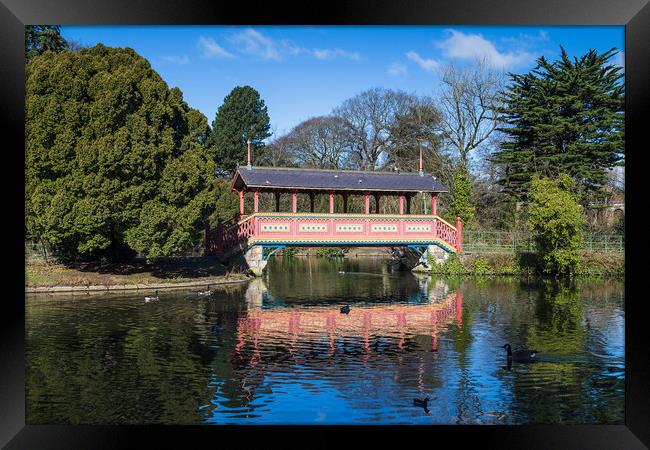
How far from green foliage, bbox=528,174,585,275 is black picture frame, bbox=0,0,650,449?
1988 centimetres

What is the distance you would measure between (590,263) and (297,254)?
883 inches

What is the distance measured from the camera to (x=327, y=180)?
93.3 ft

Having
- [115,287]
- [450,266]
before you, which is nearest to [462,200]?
[450,266]

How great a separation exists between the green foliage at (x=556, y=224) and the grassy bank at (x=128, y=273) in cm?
1274

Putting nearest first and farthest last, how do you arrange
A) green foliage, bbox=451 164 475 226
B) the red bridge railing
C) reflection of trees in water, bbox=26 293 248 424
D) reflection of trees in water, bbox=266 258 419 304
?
reflection of trees in water, bbox=26 293 248 424 → reflection of trees in water, bbox=266 258 419 304 → the red bridge railing → green foliage, bbox=451 164 475 226

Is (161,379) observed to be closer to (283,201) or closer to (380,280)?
(380,280)

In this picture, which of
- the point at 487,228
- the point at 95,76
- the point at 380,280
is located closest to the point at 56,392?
the point at 95,76

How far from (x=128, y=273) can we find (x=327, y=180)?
9151 millimetres

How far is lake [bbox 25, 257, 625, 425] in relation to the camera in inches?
363

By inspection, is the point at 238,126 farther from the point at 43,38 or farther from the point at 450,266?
the point at 450,266

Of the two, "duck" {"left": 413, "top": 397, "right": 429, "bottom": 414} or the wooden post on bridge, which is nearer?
"duck" {"left": 413, "top": 397, "right": 429, "bottom": 414}

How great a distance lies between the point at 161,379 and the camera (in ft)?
35.7

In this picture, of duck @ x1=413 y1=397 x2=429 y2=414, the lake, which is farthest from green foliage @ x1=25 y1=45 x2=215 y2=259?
duck @ x1=413 y1=397 x2=429 y2=414

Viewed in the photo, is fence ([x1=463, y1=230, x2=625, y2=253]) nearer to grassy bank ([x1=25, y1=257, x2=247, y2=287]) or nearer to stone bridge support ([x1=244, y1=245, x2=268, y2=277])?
stone bridge support ([x1=244, y1=245, x2=268, y2=277])
